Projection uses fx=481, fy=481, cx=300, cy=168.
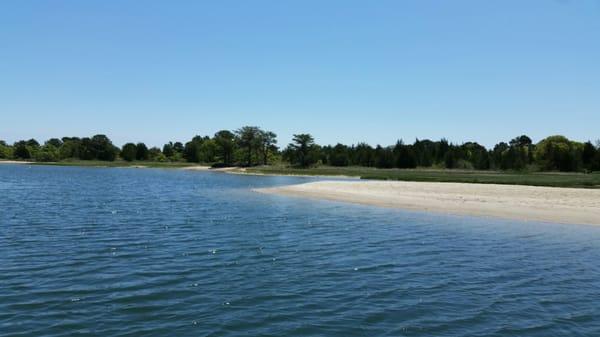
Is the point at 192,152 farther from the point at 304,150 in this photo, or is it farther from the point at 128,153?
the point at 304,150

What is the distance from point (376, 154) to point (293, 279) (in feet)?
418

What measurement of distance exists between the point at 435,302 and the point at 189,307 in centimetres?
592

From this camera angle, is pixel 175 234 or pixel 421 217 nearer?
pixel 175 234

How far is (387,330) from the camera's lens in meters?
Answer: 9.78

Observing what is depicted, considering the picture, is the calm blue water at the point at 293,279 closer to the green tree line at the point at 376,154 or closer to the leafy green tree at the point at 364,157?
the green tree line at the point at 376,154

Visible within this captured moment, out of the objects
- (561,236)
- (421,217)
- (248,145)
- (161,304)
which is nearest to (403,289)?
(161,304)

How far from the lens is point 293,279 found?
13836 millimetres

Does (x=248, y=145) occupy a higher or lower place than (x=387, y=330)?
higher

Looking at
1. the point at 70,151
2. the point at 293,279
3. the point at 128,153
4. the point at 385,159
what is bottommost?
the point at 293,279

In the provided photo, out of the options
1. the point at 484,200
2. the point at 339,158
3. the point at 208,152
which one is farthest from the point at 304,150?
the point at 484,200

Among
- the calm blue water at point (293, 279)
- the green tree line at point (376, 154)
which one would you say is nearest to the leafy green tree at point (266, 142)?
the green tree line at point (376, 154)

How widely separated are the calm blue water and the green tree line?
306 feet

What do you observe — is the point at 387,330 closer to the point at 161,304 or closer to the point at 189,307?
the point at 189,307

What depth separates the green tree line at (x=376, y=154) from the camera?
351 ft
